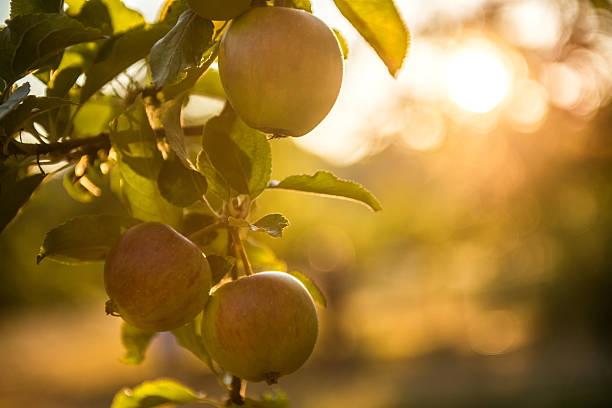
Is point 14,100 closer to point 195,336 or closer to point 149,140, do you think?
point 149,140

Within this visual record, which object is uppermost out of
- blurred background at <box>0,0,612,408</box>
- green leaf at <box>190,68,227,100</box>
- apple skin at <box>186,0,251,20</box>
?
blurred background at <box>0,0,612,408</box>

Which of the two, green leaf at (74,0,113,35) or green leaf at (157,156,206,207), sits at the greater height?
green leaf at (74,0,113,35)

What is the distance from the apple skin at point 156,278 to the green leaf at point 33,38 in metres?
0.22

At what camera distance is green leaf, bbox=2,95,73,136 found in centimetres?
65

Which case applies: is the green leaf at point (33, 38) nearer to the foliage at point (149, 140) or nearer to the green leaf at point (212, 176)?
the foliage at point (149, 140)

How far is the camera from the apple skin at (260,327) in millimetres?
658

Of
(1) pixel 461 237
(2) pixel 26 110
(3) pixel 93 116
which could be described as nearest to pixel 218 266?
(2) pixel 26 110

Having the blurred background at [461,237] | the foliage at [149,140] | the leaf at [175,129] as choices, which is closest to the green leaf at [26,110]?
the foliage at [149,140]

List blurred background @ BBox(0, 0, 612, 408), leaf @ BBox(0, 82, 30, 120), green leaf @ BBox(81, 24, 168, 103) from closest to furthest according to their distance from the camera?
leaf @ BBox(0, 82, 30, 120) < green leaf @ BBox(81, 24, 168, 103) < blurred background @ BBox(0, 0, 612, 408)

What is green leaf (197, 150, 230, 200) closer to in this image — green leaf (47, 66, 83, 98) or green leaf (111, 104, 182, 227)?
green leaf (111, 104, 182, 227)

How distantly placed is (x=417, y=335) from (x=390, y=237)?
2998mm

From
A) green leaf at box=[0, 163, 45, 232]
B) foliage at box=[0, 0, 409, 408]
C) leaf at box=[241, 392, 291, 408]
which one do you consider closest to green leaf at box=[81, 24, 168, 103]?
foliage at box=[0, 0, 409, 408]

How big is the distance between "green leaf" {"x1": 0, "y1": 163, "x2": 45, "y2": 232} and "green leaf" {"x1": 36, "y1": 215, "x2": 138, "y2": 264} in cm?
Result: 8

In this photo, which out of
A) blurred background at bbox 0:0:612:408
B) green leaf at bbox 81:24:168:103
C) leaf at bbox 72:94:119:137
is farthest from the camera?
blurred background at bbox 0:0:612:408
